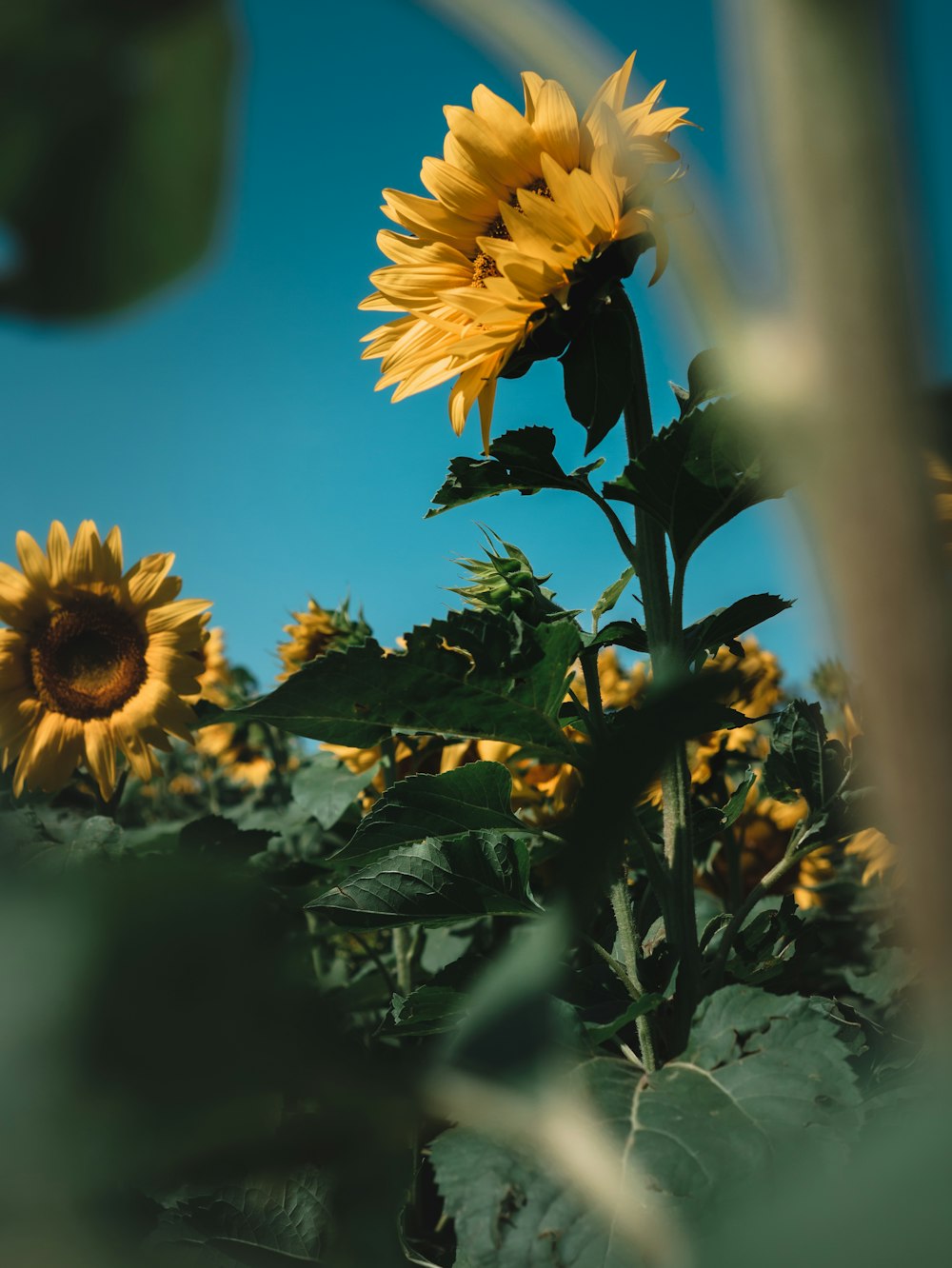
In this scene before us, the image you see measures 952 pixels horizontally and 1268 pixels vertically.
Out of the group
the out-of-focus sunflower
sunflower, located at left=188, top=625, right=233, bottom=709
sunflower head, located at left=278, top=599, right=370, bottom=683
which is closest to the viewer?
sunflower head, located at left=278, top=599, right=370, bottom=683

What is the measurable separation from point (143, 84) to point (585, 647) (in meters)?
0.54

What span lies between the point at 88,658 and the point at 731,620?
120 cm

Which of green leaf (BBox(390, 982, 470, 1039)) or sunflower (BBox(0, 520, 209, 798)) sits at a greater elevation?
sunflower (BBox(0, 520, 209, 798))

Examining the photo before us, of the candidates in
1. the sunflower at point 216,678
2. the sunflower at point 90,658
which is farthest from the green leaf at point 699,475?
the sunflower at point 216,678

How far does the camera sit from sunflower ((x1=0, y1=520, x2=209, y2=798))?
5.02 ft

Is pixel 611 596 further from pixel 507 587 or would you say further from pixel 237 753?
pixel 237 753

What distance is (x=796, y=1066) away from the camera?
471 millimetres

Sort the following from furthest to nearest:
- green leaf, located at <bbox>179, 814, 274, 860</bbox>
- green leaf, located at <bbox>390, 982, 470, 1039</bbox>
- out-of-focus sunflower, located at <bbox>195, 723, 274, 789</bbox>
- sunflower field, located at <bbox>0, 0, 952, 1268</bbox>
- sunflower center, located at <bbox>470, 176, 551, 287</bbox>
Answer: out-of-focus sunflower, located at <bbox>195, 723, 274, 789</bbox> < green leaf, located at <bbox>179, 814, 274, 860</bbox> < sunflower center, located at <bbox>470, 176, 551, 287</bbox> < green leaf, located at <bbox>390, 982, 470, 1039</bbox> < sunflower field, located at <bbox>0, 0, 952, 1268</bbox>

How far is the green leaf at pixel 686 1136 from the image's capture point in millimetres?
394

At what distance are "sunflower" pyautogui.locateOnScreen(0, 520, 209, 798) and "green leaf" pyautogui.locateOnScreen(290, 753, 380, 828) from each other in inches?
12.3

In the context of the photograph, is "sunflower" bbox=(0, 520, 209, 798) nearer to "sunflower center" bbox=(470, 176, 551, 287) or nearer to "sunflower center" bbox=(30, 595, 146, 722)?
"sunflower center" bbox=(30, 595, 146, 722)

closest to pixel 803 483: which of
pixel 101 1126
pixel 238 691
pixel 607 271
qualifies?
pixel 101 1126

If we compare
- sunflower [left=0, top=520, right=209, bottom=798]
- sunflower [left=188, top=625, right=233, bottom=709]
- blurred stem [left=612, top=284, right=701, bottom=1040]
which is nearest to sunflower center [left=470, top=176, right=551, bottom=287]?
blurred stem [left=612, top=284, right=701, bottom=1040]

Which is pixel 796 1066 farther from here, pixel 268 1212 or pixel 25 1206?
pixel 25 1206
